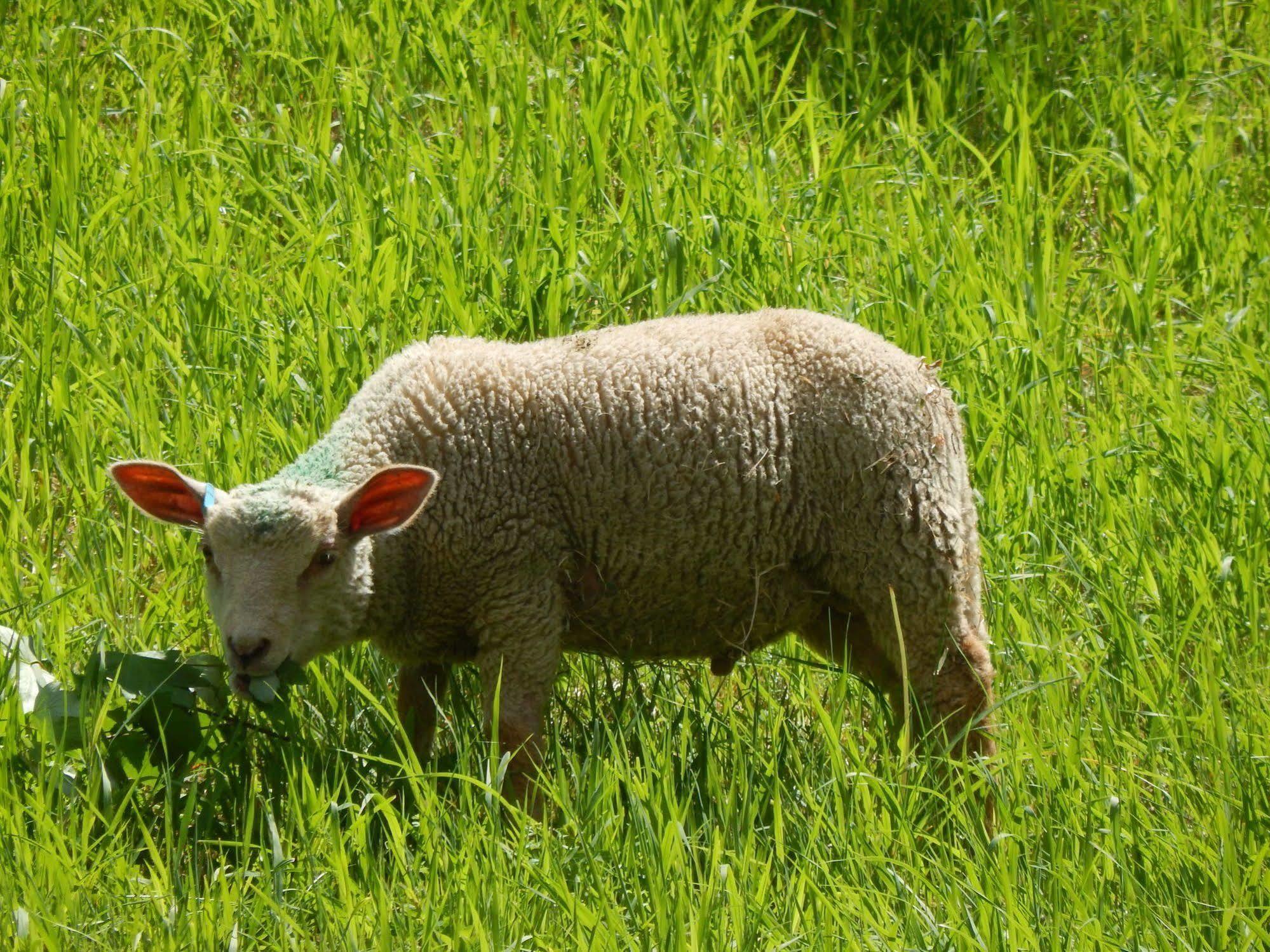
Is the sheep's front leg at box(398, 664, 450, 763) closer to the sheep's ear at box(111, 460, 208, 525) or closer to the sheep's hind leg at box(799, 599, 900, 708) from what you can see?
the sheep's ear at box(111, 460, 208, 525)

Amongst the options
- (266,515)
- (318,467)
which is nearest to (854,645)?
(318,467)

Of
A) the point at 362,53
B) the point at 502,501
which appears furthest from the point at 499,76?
the point at 502,501

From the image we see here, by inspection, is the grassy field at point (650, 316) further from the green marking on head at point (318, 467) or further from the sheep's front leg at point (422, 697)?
the green marking on head at point (318, 467)

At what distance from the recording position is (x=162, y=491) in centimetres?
412

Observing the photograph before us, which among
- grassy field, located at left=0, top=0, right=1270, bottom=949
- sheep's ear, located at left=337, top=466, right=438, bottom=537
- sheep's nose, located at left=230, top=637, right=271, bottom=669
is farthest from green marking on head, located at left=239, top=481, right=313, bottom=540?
grassy field, located at left=0, top=0, right=1270, bottom=949

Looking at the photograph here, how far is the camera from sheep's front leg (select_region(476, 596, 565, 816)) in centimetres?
418

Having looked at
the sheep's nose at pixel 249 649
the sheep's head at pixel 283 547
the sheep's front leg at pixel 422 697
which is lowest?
the sheep's front leg at pixel 422 697

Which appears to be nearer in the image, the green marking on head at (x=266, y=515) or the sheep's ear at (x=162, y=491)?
the green marking on head at (x=266, y=515)

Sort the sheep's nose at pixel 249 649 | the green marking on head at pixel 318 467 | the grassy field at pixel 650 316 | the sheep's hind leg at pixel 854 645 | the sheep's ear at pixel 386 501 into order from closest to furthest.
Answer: the grassy field at pixel 650 316
the sheep's nose at pixel 249 649
the sheep's ear at pixel 386 501
the green marking on head at pixel 318 467
the sheep's hind leg at pixel 854 645

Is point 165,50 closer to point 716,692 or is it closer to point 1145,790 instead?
point 716,692

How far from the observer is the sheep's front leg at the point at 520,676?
4176 mm

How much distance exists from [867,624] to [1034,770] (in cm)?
71

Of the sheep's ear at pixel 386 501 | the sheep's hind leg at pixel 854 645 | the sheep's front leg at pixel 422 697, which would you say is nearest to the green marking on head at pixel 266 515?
the sheep's ear at pixel 386 501

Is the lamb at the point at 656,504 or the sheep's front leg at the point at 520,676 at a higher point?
the lamb at the point at 656,504
